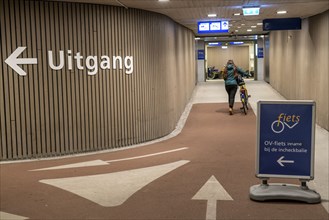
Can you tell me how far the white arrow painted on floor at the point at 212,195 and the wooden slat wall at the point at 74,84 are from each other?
3737 mm

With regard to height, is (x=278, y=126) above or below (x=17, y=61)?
below

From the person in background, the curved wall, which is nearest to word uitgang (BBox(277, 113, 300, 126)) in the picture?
the curved wall

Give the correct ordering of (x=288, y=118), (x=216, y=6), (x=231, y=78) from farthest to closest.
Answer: (x=231, y=78) < (x=216, y=6) < (x=288, y=118)

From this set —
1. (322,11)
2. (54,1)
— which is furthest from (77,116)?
(322,11)

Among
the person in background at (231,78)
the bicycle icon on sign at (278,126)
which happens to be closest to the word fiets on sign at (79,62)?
the bicycle icon on sign at (278,126)

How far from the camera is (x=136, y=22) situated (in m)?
10.3

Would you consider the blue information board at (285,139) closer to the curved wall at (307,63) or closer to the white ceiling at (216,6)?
the white ceiling at (216,6)

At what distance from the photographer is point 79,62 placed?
30.3ft

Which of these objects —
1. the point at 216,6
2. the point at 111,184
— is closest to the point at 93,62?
the point at 216,6

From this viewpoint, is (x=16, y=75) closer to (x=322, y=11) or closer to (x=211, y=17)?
(x=211, y=17)

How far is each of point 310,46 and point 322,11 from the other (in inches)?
72.2

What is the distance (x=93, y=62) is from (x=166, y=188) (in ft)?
13.5

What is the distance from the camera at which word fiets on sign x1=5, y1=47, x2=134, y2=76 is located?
857cm

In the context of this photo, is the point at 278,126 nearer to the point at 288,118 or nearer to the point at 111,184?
the point at 288,118
